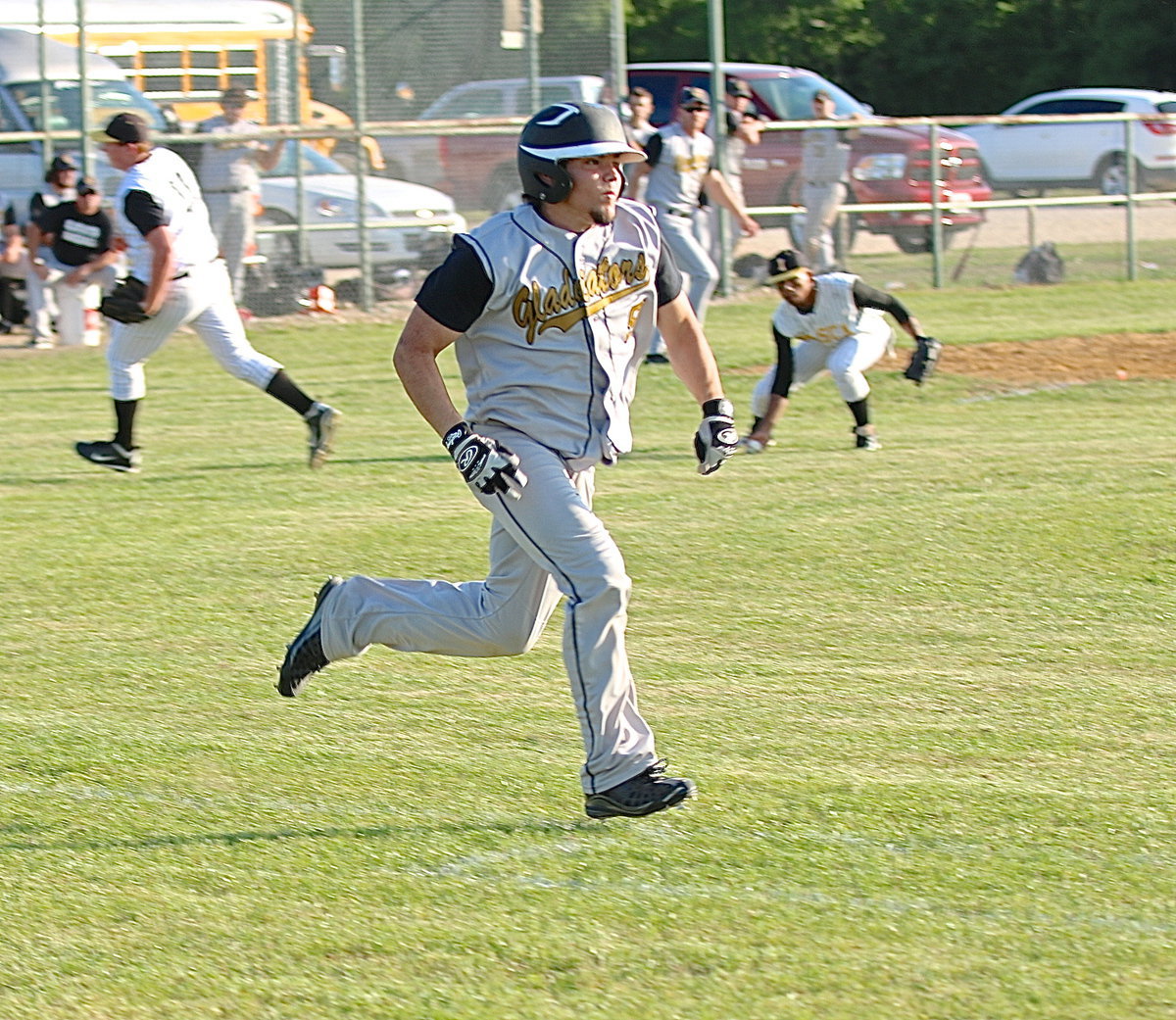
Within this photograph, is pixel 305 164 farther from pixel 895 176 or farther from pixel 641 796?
pixel 641 796

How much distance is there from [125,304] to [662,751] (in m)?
5.57

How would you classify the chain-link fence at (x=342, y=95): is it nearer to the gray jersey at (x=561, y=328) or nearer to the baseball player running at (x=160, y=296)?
the baseball player running at (x=160, y=296)

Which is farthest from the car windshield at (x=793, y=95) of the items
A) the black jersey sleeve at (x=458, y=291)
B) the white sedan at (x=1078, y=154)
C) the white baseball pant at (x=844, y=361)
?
the black jersey sleeve at (x=458, y=291)

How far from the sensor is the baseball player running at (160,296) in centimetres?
995

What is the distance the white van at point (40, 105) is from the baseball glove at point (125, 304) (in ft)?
24.5

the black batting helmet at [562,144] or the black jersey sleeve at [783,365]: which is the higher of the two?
the black batting helmet at [562,144]

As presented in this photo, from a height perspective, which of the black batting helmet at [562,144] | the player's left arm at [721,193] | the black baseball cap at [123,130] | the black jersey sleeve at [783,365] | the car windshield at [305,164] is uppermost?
the car windshield at [305,164]

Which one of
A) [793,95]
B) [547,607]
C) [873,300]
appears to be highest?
[793,95]

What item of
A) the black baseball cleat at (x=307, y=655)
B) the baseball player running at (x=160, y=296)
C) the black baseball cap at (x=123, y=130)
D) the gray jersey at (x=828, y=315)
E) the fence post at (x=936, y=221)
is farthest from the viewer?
the fence post at (x=936, y=221)

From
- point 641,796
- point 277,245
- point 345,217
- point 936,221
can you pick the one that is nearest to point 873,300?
point 641,796

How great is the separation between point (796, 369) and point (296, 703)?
579 centimetres

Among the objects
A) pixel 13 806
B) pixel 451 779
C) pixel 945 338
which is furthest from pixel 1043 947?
pixel 945 338

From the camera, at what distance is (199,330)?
10594 millimetres

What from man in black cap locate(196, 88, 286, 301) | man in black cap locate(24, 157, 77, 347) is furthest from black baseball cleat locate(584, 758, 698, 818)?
man in black cap locate(196, 88, 286, 301)
